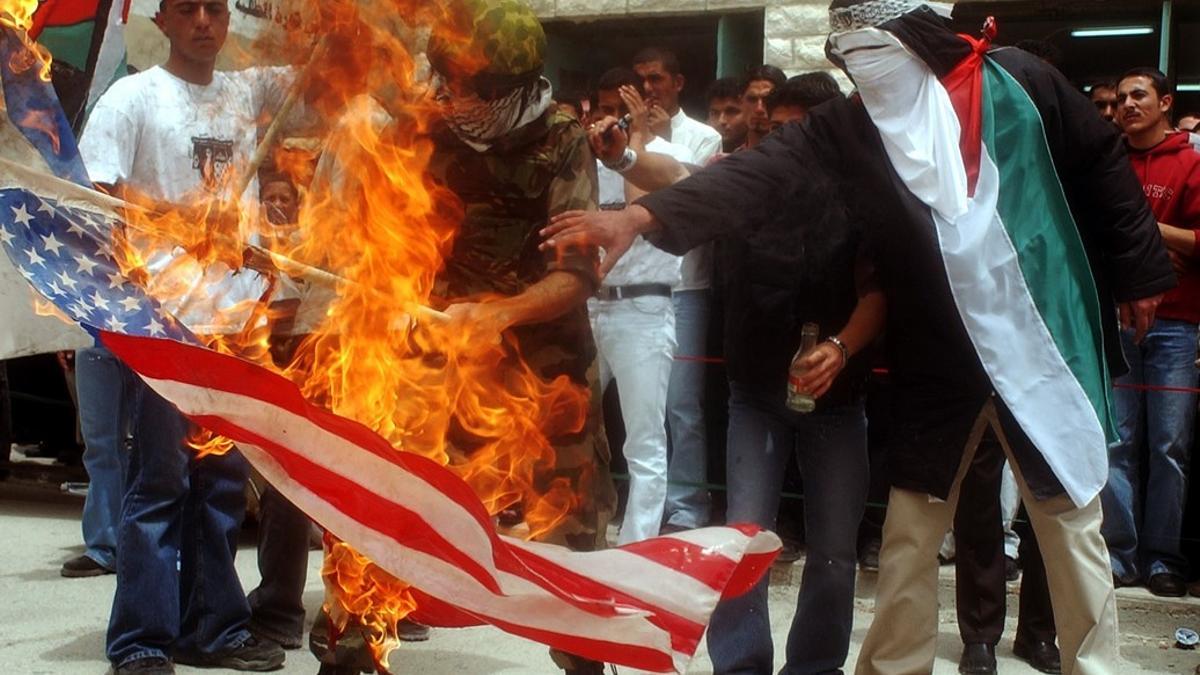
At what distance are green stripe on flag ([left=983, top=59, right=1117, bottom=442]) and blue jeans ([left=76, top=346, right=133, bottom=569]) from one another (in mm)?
4145

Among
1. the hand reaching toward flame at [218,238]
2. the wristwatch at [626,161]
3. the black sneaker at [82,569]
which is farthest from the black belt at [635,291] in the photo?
the hand reaching toward flame at [218,238]

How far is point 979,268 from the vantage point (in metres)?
4.73

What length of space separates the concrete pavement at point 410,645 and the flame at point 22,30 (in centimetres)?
243

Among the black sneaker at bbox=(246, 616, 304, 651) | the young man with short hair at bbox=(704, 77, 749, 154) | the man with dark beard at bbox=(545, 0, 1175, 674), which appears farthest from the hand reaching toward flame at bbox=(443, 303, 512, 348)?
the young man with short hair at bbox=(704, 77, 749, 154)

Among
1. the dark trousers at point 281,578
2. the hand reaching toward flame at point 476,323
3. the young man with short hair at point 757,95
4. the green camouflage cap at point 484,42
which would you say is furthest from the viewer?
the young man with short hair at point 757,95

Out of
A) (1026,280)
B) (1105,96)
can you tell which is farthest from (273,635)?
(1105,96)

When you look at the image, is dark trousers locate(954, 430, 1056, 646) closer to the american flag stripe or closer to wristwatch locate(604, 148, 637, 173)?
wristwatch locate(604, 148, 637, 173)

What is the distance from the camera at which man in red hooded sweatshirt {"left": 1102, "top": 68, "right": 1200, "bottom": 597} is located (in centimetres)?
738

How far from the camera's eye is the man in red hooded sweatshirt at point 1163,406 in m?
7.38

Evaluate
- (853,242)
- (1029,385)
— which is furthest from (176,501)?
(1029,385)

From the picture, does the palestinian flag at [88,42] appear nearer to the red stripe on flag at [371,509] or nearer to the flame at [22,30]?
the flame at [22,30]

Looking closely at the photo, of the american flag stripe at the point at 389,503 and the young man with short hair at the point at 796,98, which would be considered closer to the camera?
the american flag stripe at the point at 389,503

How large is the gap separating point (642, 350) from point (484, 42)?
331cm

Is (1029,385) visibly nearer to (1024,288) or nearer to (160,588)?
(1024,288)
